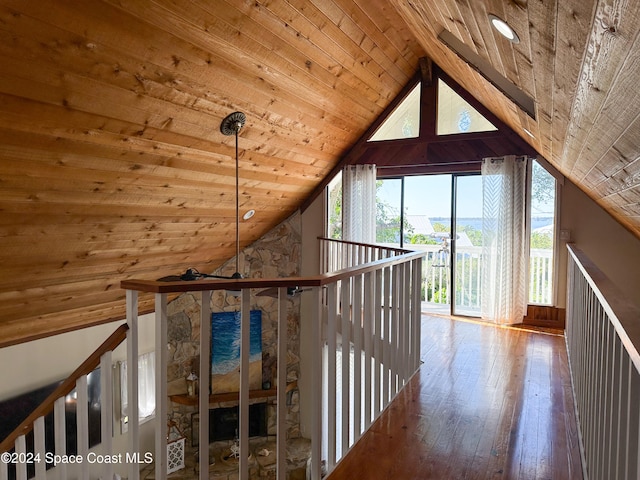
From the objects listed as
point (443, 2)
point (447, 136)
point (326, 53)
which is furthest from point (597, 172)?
point (447, 136)

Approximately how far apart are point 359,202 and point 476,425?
4.29 m

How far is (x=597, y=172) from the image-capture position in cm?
286

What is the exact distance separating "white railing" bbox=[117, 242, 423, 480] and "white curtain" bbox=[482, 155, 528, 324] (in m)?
2.56

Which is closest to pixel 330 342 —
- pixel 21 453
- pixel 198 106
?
pixel 21 453

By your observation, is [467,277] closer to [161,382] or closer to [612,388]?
[612,388]

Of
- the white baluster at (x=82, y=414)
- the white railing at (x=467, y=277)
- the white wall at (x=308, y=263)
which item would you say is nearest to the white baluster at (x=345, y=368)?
the white baluster at (x=82, y=414)

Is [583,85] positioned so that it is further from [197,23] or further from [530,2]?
[197,23]

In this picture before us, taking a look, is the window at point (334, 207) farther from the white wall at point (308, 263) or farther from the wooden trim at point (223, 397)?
the wooden trim at point (223, 397)

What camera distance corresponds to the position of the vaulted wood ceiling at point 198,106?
5.60 feet

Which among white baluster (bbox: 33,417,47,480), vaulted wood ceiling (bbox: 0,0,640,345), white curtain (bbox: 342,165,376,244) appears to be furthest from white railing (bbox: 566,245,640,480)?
white curtain (bbox: 342,165,376,244)

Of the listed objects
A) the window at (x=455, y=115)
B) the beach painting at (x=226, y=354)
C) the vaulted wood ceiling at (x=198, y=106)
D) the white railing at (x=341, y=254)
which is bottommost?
the beach painting at (x=226, y=354)

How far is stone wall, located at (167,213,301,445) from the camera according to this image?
6660mm

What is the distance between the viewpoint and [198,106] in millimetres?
3455

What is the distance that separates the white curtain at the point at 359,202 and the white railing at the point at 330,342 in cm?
306
